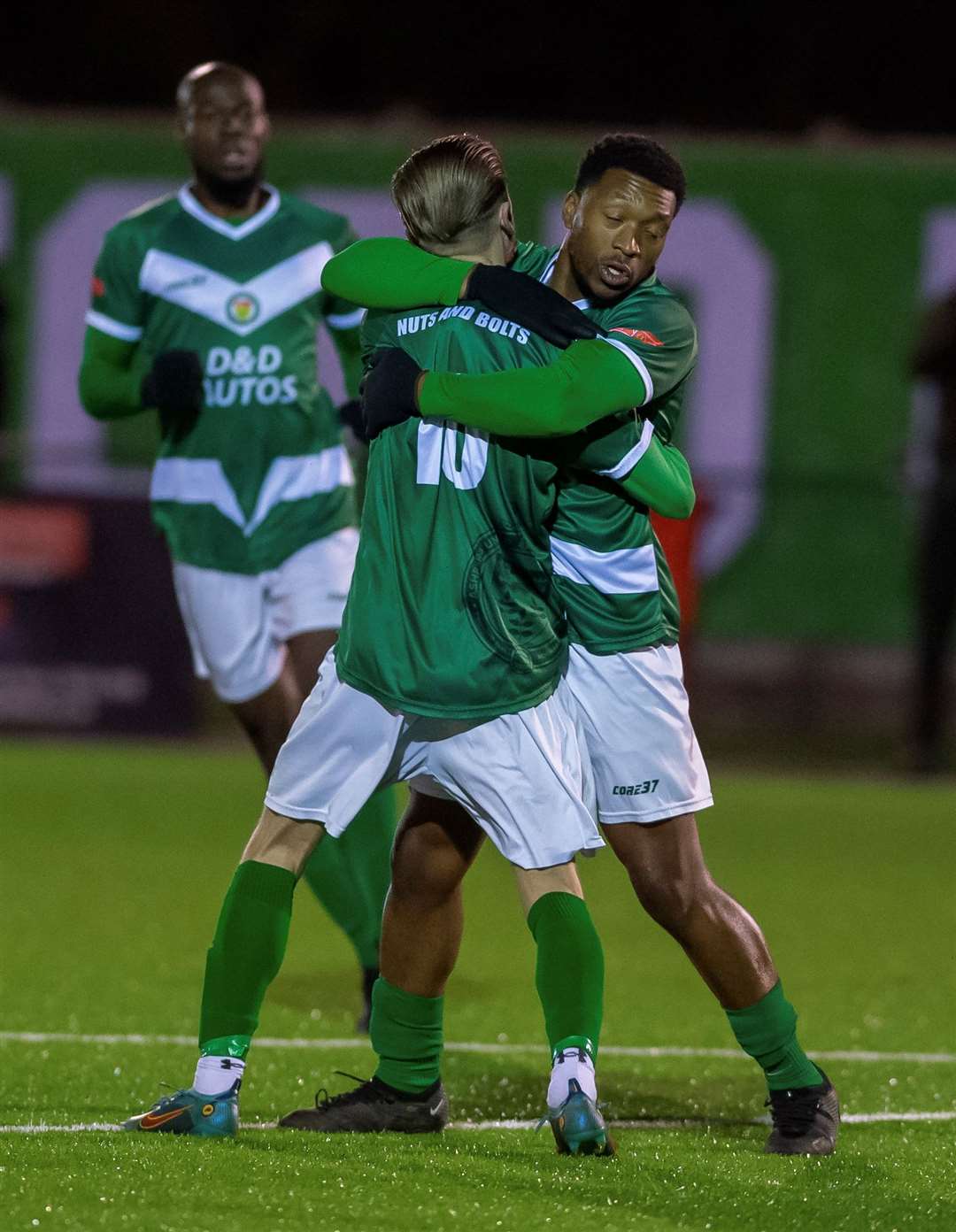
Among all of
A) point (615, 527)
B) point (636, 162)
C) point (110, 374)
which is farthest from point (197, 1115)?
point (110, 374)

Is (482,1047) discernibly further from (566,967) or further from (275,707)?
(566,967)

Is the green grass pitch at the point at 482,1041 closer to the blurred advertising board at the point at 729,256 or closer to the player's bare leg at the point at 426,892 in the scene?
the player's bare leg at the point at 426,892

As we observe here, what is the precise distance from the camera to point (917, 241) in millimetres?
14969

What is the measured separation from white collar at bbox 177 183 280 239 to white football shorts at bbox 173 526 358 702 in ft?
3.10

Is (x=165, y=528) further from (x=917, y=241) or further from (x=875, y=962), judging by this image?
(x=917, y=241)

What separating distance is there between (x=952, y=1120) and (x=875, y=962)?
219cm

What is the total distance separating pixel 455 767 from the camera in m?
4.02

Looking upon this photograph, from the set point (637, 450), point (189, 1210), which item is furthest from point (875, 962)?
point (189, 1210)

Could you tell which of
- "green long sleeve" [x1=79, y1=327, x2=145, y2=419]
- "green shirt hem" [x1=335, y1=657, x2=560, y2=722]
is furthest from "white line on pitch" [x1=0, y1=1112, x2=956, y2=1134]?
"green long sleeve" [x1=79, y1=327, x2=145, y2=419]

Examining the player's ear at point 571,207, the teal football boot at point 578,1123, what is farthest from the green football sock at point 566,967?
the player's ear at point 571,207

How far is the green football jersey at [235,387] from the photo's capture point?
19.2ft

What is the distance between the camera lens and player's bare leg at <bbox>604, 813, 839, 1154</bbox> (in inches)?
166

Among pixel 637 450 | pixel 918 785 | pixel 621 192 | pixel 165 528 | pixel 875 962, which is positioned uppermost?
pixel 621 192

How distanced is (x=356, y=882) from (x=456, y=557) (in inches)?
74.8
